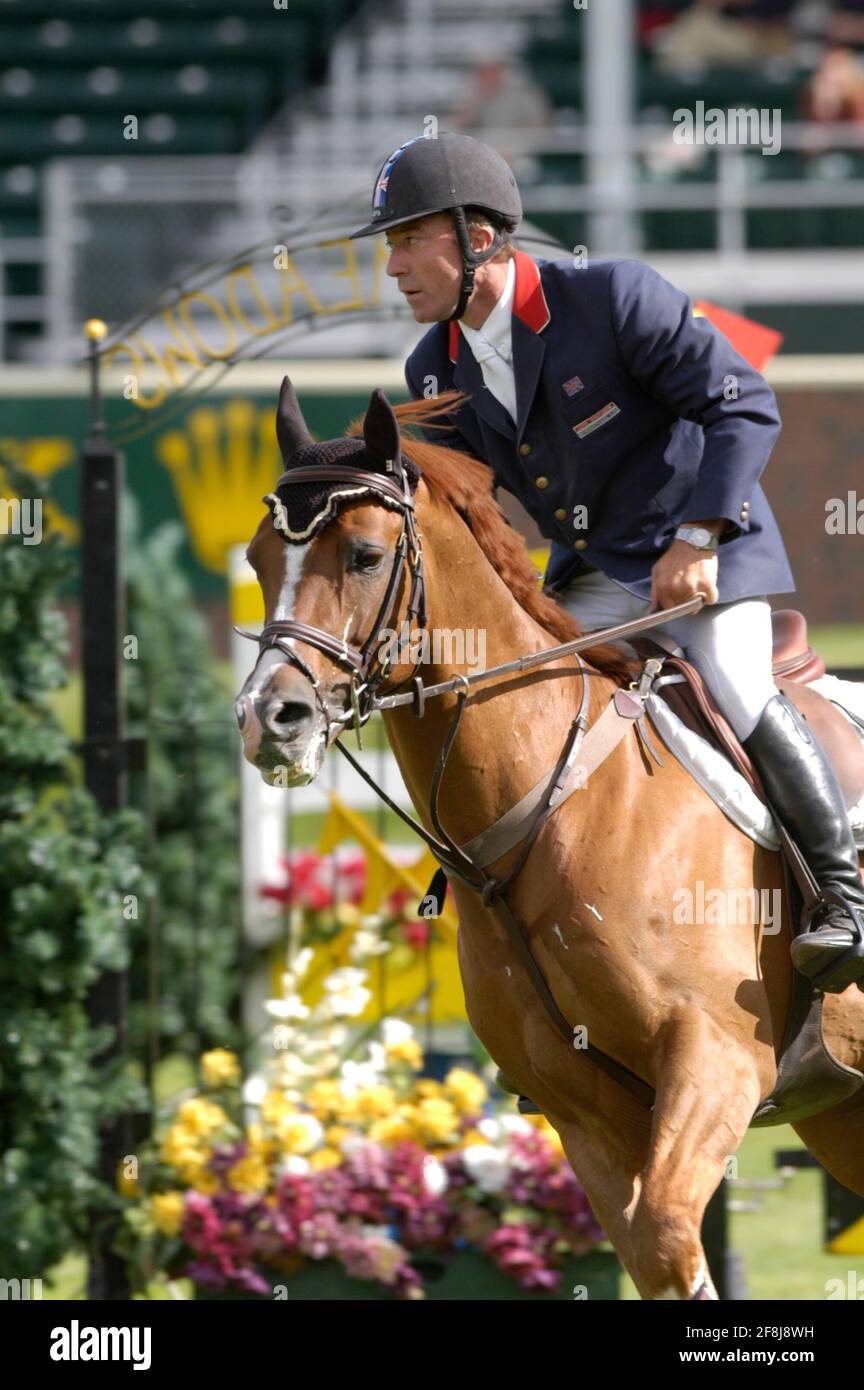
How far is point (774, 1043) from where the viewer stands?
3566 millimetres

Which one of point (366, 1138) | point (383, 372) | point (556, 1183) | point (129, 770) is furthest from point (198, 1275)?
point (383, 372)

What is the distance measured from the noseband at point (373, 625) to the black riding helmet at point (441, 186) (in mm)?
505

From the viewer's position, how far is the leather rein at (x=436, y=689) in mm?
3096

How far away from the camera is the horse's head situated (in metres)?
2.99

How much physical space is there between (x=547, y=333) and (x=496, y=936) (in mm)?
1183

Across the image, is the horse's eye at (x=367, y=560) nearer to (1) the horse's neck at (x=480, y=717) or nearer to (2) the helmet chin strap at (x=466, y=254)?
(1) the horse's neck at (x=480, y=717)

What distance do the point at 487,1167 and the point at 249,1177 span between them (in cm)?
65

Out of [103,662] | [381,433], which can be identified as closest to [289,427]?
[381,433]

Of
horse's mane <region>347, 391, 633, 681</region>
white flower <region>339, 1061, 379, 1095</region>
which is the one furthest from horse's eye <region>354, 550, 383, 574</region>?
white flower <region>339, 1061, 379, 1095</region>

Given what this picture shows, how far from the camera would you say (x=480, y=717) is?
344 cm

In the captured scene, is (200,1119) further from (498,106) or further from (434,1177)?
(498,106)

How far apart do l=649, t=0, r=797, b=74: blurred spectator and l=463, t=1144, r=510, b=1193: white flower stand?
13.2 m

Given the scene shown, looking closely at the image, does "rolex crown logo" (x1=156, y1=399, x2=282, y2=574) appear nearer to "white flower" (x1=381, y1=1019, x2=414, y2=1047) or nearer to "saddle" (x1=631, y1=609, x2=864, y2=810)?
"white flower" (x1=381, y1=1019, x2=414, y2=1047)
